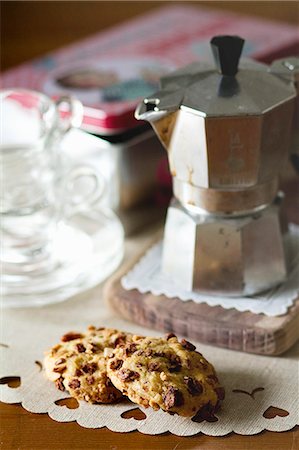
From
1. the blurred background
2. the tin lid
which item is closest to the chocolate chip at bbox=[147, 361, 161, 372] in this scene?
the tin lid

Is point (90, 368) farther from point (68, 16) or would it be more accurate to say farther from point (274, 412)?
point (68, 16)

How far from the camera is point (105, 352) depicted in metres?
0.82

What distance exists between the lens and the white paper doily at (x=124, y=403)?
789mm

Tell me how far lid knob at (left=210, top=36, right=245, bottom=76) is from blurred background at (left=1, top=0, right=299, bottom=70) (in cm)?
68

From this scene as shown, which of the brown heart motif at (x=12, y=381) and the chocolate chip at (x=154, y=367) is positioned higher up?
the chocolate chip at (x=154, y=367)

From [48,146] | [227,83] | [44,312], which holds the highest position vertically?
[227,83]

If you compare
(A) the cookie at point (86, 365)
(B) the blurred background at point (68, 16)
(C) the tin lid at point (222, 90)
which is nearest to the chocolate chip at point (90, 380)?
(A) the cookie at point (86, 365)

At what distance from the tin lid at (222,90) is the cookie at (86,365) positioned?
0.68 feet

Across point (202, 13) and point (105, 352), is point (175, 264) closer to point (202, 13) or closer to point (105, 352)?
point (105, 352)

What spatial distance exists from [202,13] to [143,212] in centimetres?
39

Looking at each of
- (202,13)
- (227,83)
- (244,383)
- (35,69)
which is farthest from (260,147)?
(202,13)

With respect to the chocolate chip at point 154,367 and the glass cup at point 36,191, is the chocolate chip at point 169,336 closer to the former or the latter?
the chocolate chip at point 154,367

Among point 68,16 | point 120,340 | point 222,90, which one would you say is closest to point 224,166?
point 222,90

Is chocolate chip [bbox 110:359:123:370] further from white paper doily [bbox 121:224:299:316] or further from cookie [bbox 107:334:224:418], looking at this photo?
white paper doily [bbox 121:224:299:316]
